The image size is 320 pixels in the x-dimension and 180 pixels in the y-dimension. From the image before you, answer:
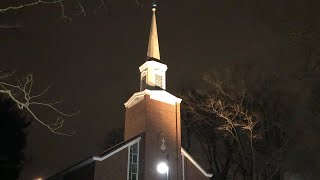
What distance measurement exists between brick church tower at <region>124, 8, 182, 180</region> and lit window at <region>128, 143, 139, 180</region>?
0.45m

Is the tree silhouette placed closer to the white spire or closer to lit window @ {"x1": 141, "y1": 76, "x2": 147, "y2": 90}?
lit window @ {"x1": 141, "y1": 76, "x2": 147, "y2": 90}

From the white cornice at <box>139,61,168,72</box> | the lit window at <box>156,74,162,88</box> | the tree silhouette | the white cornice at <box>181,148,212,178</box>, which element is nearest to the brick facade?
the white cornice at <box>181,148,212,178</box>

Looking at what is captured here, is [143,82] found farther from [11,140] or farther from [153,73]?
[11,140]

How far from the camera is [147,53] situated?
35.4 meters

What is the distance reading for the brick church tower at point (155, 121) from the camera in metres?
30.6

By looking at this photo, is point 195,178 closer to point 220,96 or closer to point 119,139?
point 220,96

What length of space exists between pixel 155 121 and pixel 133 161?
3448 millimetres

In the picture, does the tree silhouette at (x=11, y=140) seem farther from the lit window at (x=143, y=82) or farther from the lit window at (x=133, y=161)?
the lit window at (x=143, y=82)

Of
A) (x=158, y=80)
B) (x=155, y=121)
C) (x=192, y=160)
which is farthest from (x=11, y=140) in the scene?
(x=192, y=160)

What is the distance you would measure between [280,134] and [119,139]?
64.8 feet

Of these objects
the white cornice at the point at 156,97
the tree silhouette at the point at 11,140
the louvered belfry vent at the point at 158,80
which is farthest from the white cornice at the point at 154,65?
the tree silhouette at the point at 11,140

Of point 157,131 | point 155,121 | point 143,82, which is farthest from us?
point 143,82

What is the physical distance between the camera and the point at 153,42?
3594 centimetres

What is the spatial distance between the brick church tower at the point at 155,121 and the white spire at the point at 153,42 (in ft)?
1.12
